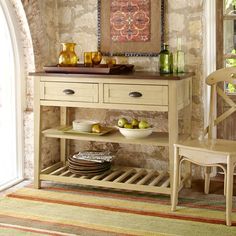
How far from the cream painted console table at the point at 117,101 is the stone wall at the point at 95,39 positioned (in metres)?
0.16

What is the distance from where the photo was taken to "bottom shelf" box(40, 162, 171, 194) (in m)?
3.65

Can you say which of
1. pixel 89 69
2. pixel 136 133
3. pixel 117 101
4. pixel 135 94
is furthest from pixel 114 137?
pixel 89 69

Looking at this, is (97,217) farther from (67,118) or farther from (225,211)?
(67,118)

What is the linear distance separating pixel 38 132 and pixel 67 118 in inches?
23.4

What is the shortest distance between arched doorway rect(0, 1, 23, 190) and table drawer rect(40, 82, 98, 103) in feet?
1.30

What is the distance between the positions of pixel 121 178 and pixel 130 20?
4.41 feet

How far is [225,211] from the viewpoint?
133 inches

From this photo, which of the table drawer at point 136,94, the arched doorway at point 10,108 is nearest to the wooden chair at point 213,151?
the table drawer at point 136,94

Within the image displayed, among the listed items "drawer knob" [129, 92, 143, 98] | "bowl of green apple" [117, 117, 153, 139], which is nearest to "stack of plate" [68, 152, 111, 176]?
"bowl of green apple" [117, 117, 153, 139]

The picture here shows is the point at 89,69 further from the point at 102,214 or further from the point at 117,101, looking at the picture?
the point at 102,214

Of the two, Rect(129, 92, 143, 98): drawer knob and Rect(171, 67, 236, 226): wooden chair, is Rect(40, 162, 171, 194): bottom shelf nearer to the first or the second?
Rect(171, 67, 236, 226): wooden chair

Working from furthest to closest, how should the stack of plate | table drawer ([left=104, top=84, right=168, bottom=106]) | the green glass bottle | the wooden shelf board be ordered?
the stack of plate
the green glass bottle
the wooden shelf board
table drawer ([left=104, top=84, right=168, bottom=106])

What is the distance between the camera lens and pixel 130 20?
4.09 m

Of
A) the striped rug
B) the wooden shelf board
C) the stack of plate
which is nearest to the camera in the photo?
the striped rug
